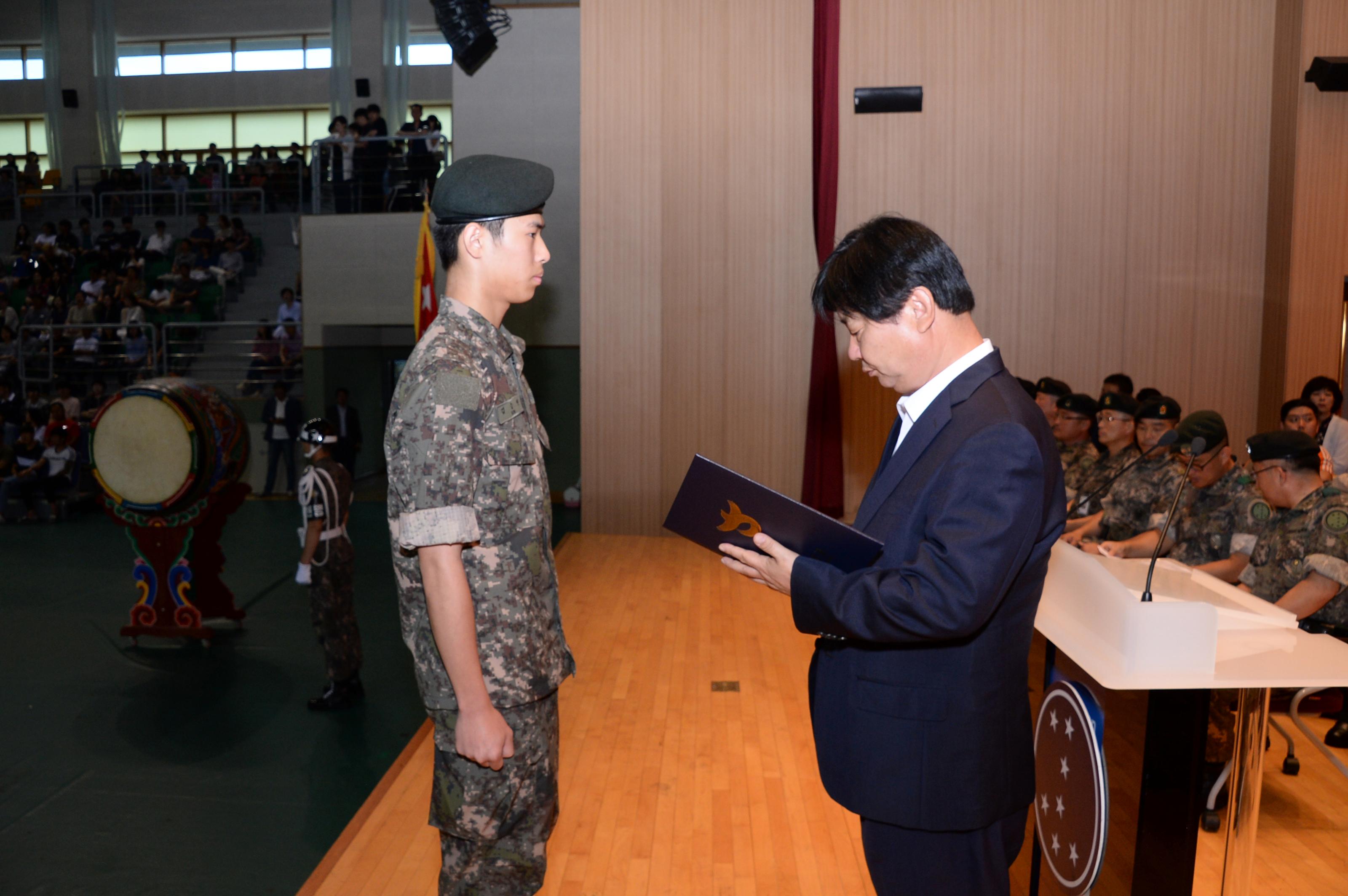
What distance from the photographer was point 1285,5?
686 cm

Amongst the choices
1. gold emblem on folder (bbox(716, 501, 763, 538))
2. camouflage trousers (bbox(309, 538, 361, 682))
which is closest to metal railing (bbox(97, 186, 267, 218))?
camouflage trousers (bbox(309, 538, 361, 682))

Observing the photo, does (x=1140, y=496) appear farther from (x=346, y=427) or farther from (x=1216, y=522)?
(x=346, y=427)

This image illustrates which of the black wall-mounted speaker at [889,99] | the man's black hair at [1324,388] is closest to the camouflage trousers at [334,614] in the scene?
the black wall-mounted speaker at [889,99]

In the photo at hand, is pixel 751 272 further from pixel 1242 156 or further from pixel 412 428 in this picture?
pixel 412 428

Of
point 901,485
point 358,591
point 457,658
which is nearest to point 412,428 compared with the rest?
point 457,658

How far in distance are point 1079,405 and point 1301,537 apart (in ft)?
7.62

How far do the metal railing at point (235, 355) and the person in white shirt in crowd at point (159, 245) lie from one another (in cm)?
181

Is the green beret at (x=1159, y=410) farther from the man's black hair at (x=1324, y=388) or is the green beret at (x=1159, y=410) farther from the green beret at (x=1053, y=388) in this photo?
the man's black hair at (x=1324, y=388)

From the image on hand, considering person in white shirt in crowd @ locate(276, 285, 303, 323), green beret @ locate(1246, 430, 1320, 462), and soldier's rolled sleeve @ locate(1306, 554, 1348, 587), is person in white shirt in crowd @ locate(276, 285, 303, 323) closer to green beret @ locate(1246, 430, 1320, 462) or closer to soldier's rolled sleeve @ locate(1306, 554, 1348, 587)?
green beret @ locate(1246, 430, 1320, 462)

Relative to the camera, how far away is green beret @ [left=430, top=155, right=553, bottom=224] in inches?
62.4

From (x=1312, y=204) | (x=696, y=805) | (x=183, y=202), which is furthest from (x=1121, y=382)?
(x=183, y=202)

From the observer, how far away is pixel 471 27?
9.83 m

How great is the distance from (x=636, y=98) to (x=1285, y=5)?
4.93m

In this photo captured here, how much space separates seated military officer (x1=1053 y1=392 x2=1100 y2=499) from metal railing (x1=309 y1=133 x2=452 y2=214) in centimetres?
822
